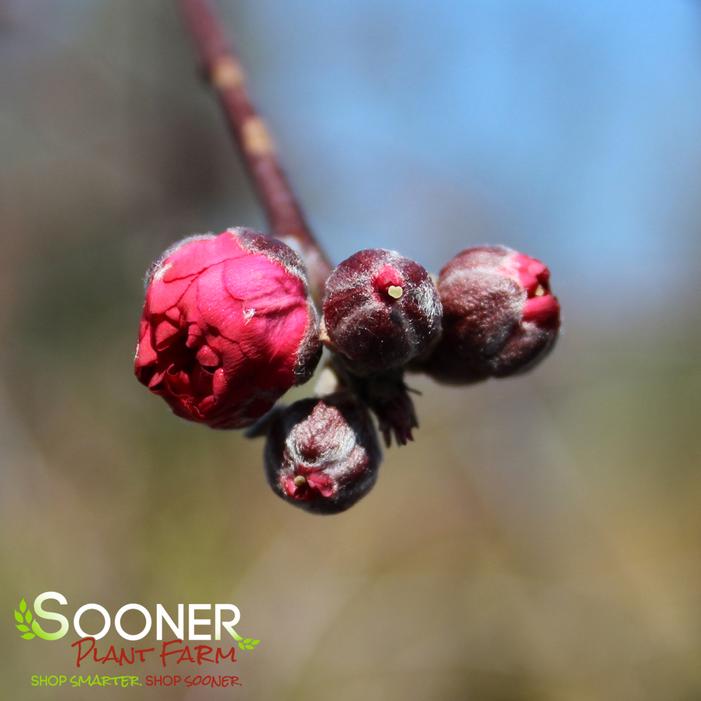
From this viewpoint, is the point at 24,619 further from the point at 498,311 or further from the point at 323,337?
the point at 498,311

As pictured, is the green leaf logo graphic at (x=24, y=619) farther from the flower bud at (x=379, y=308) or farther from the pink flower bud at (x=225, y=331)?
the flower bud at (x=379, y=308)

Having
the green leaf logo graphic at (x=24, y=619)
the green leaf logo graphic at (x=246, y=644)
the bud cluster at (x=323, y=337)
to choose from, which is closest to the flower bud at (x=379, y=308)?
the bud cluster at (x=323, y=337)

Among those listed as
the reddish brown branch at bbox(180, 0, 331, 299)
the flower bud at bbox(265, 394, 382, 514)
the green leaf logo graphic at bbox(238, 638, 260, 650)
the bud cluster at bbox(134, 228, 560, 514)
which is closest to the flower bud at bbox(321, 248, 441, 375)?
the bud cluster at bbox(134, 228, 560, 514)

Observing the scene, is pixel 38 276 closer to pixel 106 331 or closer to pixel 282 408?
pixel 106 331

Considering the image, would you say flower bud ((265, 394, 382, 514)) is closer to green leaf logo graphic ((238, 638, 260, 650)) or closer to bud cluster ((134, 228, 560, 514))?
bud cluster ((134, 228, 560, 514))

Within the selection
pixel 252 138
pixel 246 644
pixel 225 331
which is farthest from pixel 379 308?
pixel 246 644

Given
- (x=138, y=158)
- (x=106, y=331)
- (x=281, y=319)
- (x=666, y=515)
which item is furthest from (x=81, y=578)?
(x=666, y=515)
